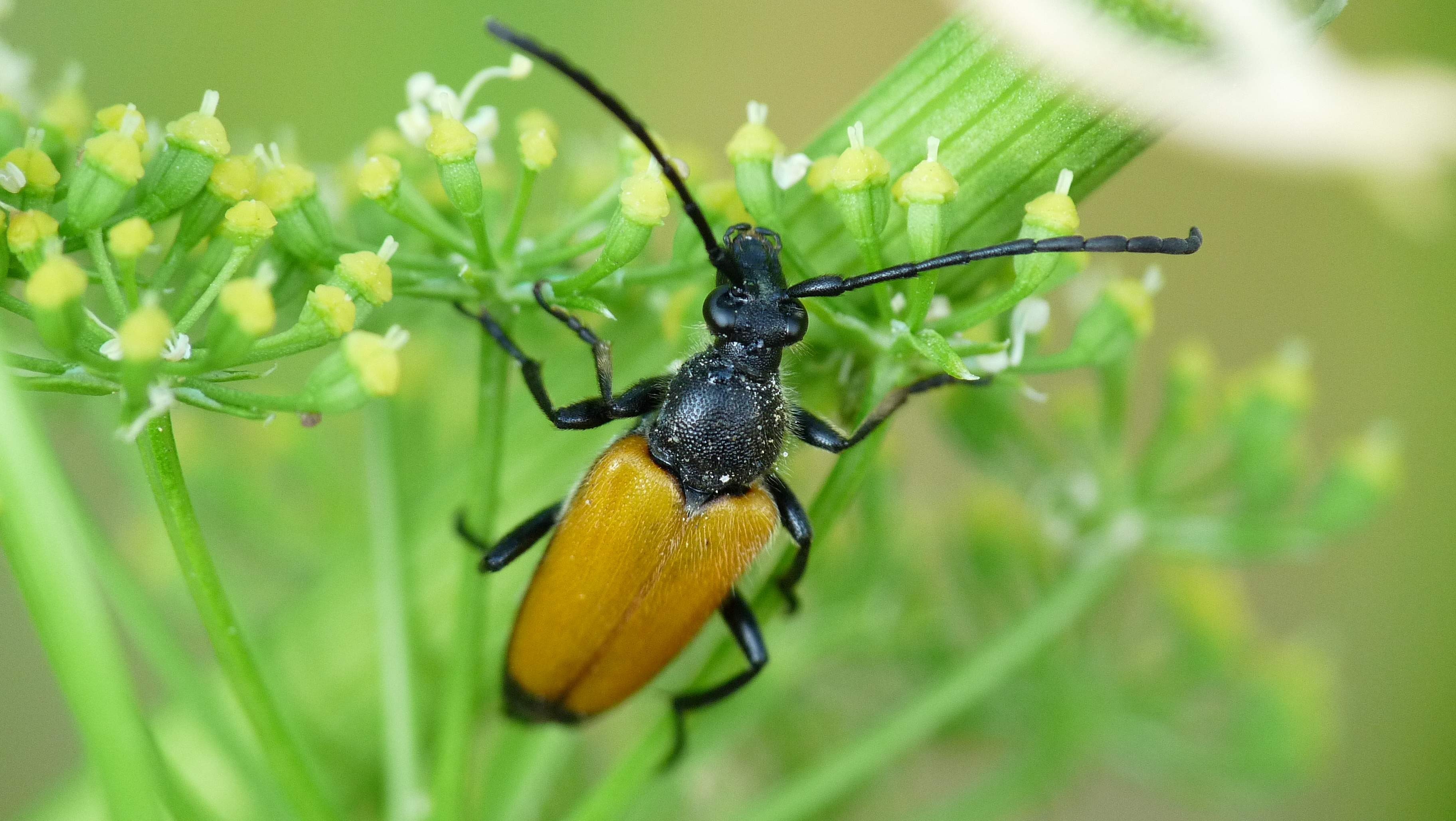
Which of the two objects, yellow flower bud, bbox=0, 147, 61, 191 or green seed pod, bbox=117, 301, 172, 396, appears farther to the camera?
yellow flower bud, bbox=0, 147, 61, 191

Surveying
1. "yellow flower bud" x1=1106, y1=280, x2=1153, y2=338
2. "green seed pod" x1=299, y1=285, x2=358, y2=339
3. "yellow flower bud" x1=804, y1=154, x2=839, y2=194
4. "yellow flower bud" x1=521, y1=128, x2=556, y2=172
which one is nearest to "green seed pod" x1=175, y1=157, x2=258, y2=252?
"green seed pod" x1=299, y1=285, x2=358, y2=339

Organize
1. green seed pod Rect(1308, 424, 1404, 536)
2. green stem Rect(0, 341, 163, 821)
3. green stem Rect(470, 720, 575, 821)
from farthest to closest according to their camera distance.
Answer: green seed pod Rect(1308, 424, 1404, 536) < green stem Rect(470, 720, 575, 821) < green stem Rect(0, 341, 163, 821)

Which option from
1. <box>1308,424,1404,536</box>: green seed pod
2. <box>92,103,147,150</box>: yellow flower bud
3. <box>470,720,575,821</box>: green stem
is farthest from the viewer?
<box>1308,424,1404,536</box>: green seed pod

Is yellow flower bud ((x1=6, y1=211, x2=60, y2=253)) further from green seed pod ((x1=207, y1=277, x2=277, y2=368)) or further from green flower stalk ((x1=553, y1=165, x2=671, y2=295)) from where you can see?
green flower stalk ((x1=553, y1=165, x2=671, y2=295))

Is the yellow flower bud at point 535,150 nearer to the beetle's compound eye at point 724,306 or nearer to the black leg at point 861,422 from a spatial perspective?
the beetle's compound eye at point 724,306

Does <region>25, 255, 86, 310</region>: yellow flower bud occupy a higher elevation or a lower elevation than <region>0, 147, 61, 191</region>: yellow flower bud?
lower

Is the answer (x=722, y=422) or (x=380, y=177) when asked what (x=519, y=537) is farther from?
(x=380, y=177)

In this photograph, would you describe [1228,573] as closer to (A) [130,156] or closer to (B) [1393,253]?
(B) [1393,253]
